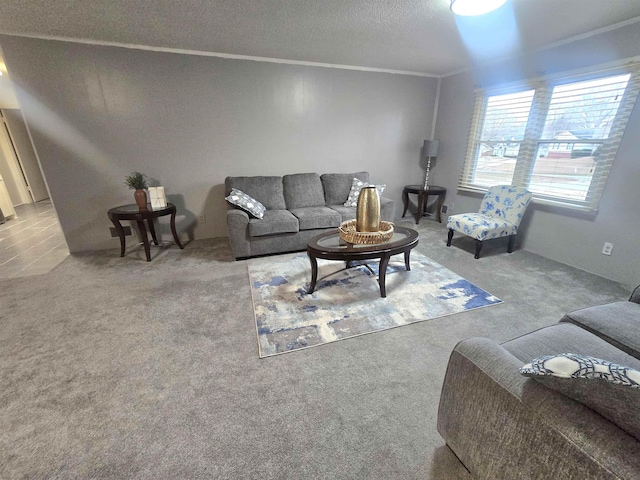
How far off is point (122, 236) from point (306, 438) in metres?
3.12

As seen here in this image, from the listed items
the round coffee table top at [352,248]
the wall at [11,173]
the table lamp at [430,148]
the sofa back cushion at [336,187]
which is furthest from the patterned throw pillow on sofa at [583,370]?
the wall at [11,173]

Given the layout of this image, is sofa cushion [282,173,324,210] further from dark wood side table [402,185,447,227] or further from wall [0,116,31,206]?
wall [0,116,31,206]

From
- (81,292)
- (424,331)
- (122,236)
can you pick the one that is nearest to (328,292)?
(424,331)

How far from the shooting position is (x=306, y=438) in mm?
1238

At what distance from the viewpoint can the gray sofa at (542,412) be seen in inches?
24.8

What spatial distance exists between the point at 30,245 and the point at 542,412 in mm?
5337

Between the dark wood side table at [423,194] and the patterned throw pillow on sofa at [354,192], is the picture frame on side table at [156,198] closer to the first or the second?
the patterned throw pillow on sofa at [354,192]

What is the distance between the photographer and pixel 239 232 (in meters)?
3.00

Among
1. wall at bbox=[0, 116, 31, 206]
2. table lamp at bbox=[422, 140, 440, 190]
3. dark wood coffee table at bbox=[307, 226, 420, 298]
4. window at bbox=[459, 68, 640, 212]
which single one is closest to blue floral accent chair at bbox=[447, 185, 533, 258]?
window at bbox=[459, 68, 640, 212]

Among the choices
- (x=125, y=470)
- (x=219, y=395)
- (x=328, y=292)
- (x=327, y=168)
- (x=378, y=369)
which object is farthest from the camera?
(x=327, y=168)

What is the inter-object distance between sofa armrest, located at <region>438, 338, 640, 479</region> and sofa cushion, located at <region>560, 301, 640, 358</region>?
75 cm

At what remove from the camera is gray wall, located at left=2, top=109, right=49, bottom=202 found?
590 centimetres

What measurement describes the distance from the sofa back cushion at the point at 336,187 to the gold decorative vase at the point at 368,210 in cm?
156

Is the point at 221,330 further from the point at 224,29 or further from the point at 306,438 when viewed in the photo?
the point at 224,29
